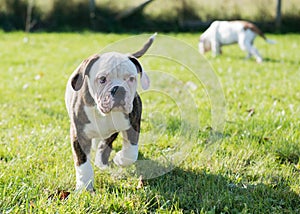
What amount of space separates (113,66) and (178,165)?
95 centimetres

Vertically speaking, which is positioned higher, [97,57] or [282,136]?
[97,57]

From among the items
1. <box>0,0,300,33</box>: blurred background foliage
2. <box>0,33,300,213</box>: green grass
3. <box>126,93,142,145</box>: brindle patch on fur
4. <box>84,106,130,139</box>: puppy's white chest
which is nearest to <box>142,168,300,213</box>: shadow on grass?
<box>0,33,300,213</box>: green grass

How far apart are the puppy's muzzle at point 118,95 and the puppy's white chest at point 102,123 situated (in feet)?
0.54

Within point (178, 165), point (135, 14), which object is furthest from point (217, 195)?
point (135, 14)

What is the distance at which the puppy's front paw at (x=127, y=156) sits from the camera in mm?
2707

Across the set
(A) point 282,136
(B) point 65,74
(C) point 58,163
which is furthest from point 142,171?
(B) point 65,74

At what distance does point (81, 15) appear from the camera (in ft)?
40.6

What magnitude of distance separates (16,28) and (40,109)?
8.19 meters

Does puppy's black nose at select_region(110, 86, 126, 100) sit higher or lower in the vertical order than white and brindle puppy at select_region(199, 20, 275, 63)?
higher

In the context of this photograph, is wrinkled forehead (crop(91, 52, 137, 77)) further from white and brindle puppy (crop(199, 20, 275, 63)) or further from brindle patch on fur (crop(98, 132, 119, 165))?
white and brindle puppy (crop(199, 20, 275, 63))

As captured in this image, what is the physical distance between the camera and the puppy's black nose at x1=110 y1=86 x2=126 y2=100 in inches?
88.5

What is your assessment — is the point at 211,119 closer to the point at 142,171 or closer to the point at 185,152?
the point at 185,152

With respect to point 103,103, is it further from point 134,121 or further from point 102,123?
point 134,121

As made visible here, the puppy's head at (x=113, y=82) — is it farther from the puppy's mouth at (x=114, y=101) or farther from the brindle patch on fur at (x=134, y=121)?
the brindle patch on fur at (x=134, y=121)
